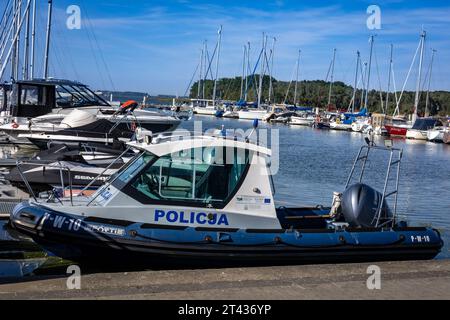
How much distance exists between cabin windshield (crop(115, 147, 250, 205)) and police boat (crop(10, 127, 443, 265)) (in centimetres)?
1

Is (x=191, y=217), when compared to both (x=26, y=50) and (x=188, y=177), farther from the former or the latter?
(x=26, y=50)

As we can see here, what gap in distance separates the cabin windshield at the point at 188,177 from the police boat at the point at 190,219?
0.05 feet

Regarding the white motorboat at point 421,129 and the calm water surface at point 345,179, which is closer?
the calm water surface at point 345,179

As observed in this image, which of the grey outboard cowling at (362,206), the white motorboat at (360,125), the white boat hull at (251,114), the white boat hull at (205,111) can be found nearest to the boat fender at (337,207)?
the grey outboard cowling at (362,206)

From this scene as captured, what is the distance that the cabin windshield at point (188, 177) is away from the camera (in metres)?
8.95

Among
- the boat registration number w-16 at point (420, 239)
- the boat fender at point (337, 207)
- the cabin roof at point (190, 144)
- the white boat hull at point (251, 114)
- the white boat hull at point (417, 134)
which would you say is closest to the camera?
the cabin roof at point (190, 144)

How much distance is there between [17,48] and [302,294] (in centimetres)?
3619

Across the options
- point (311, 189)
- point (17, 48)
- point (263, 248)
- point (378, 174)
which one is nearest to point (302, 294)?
point (263, 248)

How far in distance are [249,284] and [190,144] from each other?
8.42ft

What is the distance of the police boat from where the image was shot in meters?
8.63

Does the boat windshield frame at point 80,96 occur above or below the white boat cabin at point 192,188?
above

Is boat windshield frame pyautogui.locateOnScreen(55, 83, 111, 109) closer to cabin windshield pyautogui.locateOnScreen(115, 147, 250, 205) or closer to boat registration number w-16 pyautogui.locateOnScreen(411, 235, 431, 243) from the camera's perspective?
cabin windshield pyautogui.locateOnScreen(115, 147, 250, 205)

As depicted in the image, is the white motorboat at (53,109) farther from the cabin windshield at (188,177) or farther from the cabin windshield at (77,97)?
the cabin windshield at (188,177)

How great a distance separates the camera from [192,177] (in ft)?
29.6
